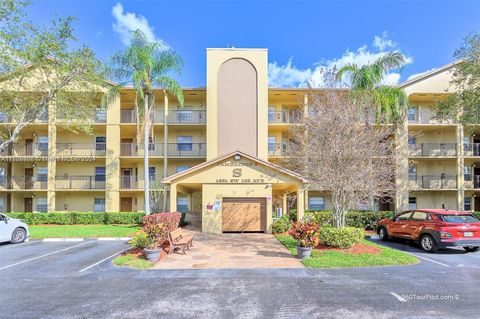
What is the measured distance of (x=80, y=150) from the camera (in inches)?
909

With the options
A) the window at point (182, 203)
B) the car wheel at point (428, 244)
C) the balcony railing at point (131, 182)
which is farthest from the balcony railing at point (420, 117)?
the balcony railing at point (131, 182)

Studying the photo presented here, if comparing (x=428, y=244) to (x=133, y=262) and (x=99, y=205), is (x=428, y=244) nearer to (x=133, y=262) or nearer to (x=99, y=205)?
(x=133, y=262)

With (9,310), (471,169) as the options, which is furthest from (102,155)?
(471,169)

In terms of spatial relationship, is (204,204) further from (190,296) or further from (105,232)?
(190,296)

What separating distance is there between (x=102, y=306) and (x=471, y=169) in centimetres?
2826

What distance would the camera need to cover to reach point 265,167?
1641 cm

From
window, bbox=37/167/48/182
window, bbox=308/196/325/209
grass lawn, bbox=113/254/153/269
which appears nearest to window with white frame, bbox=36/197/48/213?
window, bbox=37/167/48/182

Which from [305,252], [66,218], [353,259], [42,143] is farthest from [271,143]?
[42,143]

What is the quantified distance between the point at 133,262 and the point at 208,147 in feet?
44.2

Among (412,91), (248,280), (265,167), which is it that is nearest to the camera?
(248,280)

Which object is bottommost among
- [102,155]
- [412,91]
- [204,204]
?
[204,204]

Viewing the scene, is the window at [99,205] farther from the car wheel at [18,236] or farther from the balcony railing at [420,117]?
the balcony railing at [420,117]

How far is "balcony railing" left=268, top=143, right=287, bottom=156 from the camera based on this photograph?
23141 mm

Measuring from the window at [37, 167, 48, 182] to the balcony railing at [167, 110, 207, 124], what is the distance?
11713mm
